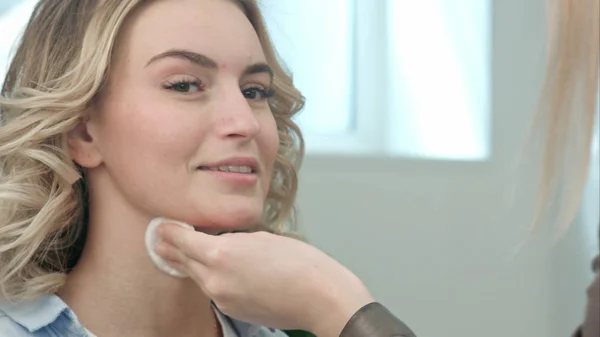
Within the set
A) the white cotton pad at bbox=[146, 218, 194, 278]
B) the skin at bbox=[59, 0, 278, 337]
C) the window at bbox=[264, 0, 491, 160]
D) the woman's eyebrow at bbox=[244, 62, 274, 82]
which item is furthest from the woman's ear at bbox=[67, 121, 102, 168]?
the window at bbox=[264, 0, 491, 160]

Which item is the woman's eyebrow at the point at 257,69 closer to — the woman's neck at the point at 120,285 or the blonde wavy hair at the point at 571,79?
the woman's neck at the point at 120,285

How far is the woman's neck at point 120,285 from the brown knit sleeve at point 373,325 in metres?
0.34

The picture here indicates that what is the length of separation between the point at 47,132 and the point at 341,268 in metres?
0.43

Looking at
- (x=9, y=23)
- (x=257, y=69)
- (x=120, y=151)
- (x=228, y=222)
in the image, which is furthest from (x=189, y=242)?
(x=9, y=23)

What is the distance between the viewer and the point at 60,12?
104 centimetres

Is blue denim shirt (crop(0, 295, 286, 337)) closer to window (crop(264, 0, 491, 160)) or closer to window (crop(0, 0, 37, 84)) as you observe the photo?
window (crop(0, 0, 37, 84))

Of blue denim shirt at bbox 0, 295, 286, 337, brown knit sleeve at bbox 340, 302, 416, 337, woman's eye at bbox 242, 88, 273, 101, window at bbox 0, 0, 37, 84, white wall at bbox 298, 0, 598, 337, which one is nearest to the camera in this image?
brown knit sleeve at bbox 340, 302, 416, 337

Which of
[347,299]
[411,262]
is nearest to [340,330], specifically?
[347,299]

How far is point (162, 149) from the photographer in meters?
0.94

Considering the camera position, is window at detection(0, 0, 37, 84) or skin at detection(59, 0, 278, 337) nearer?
skin at detection(59, 0, 278, 337)

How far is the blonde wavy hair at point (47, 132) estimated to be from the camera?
975 millimetres

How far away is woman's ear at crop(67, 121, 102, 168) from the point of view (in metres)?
1.02

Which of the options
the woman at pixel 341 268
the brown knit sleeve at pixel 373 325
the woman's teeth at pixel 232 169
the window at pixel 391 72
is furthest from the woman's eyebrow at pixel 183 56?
the window at pixel 391 72

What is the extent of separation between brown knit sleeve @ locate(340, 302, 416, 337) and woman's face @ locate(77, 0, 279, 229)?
9.3 inches
